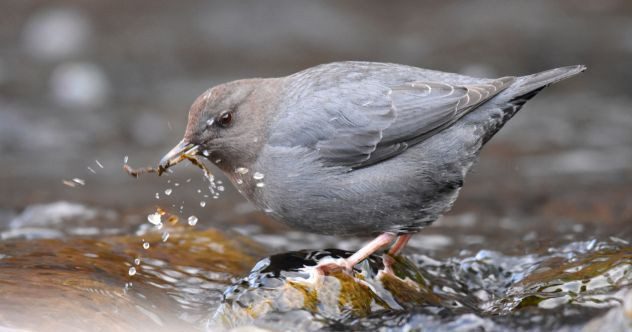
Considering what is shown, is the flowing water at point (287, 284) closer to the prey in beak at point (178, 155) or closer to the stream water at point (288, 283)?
the stream water at point (288, 283)

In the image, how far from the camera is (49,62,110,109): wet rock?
10.9m

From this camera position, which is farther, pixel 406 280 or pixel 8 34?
pixel 8 34

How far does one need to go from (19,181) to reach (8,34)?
3.98m

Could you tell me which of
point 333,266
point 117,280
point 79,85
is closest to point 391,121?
point 333,266

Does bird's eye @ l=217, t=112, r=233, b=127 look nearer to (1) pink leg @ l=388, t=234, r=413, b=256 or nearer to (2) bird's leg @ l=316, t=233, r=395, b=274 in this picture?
(2) bird's leg @ l=316, t=233, r=395, b=274

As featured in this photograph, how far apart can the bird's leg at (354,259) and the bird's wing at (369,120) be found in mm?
473

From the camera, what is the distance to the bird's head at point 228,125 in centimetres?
503

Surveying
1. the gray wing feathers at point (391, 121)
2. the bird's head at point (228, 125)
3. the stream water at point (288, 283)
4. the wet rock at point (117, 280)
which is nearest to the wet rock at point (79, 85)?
the stream water at point (288, 283)

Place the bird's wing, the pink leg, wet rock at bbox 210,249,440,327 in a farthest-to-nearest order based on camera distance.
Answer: the pink leg < the bird's wing < wet rock at bbox 210,249,440,327

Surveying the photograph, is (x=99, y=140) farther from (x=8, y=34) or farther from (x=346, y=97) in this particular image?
(x=346, y=97)

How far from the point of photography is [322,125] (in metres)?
4.98

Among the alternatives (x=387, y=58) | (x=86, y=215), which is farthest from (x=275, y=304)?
(x=387, y=58)

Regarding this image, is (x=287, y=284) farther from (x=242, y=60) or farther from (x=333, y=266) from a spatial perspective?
(x=242, y=60)

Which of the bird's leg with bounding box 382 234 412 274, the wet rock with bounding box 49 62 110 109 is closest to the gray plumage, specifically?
the bird's leg with bounding box 382 234 412 274
